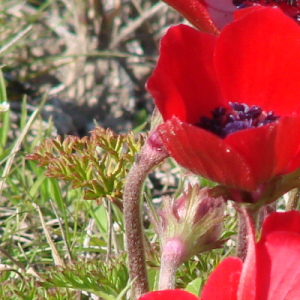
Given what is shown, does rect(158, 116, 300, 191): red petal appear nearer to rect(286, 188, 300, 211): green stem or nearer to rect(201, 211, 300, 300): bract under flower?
rect(201, 211, 300, 300): bract under flower

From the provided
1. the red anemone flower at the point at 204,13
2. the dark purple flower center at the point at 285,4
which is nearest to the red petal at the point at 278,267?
the red anemone flower at the point at 204,13

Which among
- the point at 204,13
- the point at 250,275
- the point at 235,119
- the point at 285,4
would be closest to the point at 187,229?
the point at 235,119

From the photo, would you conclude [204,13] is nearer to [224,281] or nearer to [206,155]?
[206,155]

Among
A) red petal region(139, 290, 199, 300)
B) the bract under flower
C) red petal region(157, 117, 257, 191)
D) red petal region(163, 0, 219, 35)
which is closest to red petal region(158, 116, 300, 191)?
red petal region(157, 117, 257, 191)

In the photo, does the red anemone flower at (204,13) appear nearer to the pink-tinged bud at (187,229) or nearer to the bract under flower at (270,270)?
the pink-tinged bud at (187,229)

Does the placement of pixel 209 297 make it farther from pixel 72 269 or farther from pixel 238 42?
pixel 72 269
